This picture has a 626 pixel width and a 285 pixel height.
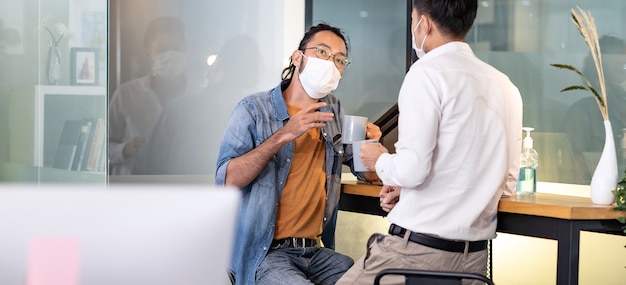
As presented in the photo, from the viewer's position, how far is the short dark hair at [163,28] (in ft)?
13.8

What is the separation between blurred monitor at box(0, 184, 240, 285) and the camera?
885 millimetres

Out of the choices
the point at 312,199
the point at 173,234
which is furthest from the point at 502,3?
the point at 173,234

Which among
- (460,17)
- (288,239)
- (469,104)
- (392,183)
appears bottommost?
(288,239)

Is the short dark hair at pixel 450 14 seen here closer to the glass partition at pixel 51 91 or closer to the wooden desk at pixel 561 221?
the wooden desk at pixel 561 221

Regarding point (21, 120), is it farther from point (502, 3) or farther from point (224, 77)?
point (502, 3)

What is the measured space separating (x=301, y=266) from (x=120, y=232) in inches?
78.0

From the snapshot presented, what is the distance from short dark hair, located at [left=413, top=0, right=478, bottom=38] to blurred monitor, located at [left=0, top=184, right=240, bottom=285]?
63.8 inches

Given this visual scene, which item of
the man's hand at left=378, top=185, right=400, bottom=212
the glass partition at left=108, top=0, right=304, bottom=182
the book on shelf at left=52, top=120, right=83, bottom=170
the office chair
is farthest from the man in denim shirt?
the glass partition at left=108, top=0, right=304, bottom=182

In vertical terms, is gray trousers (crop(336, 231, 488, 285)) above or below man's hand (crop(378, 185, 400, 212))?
below

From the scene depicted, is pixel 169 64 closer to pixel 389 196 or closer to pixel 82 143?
pixel 82 143

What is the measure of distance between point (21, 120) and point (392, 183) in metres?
1.89

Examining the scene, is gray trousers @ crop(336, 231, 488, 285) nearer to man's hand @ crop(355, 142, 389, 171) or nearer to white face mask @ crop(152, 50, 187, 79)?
man's hand @ crop(355, 142, 389, 171)

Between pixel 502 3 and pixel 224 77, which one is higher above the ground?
pixel 502 3

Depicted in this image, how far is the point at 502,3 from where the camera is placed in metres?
4.21
